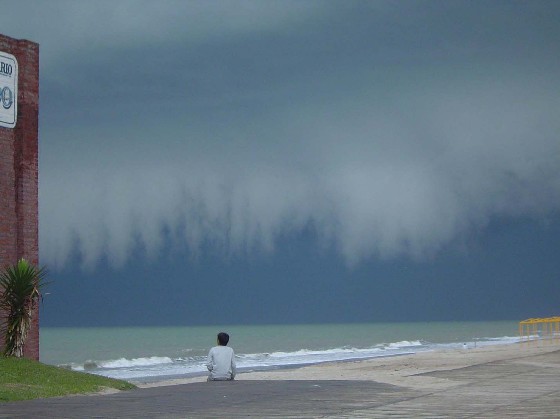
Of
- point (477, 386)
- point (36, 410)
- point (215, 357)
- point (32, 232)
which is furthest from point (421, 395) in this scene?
point (32, 232)

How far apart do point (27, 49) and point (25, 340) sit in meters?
6.99

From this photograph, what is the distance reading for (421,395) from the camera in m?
15.3

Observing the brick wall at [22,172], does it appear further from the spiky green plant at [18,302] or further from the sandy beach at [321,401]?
the sandy beach at [321,401]

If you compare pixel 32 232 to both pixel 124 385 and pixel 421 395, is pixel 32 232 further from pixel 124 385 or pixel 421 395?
pixel 421 395

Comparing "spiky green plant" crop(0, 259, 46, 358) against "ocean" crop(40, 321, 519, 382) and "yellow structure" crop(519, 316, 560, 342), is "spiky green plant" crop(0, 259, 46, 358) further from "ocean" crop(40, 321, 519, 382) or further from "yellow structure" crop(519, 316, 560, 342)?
"yellow structure" crop(519, 316, 560, 342)

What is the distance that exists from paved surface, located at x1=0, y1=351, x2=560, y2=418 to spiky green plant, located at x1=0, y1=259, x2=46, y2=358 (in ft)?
18.0

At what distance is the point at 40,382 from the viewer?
17.9 meters

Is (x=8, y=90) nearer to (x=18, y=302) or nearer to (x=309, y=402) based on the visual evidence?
(x=18, y=302)

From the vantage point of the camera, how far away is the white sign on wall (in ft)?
73.3

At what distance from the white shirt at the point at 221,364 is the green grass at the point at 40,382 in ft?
6.00

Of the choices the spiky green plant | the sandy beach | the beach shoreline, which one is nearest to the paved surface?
the sandy beach

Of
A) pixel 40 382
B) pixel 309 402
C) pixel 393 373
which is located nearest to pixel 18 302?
pixel 40 382

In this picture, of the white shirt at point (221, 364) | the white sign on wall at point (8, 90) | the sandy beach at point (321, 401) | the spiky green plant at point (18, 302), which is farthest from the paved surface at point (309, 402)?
the white sign on wall at point (8, 90)

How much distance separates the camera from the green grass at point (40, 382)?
52.5ft
